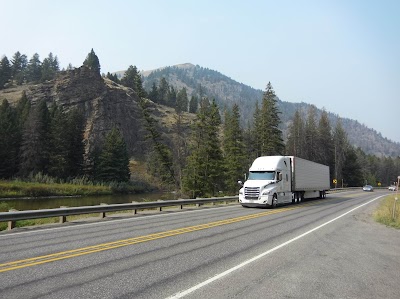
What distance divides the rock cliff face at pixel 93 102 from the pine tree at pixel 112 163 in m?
28.8

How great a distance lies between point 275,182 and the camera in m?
26.0

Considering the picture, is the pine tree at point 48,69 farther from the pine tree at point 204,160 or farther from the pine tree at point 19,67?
the pine tree at point 204,160

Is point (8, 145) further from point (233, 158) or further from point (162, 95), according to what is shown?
point (162, 95)

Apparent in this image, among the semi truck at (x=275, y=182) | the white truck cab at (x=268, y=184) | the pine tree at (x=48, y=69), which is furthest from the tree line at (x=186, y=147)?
the pine tree at (x=48, y=69)

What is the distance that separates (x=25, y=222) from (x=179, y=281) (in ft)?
43.3

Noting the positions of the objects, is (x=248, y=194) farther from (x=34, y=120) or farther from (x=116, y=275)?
(x=34, y=120)

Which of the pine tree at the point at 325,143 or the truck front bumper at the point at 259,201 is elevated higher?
the pine tree at the point at 325,143

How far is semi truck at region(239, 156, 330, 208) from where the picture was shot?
25.0 meters

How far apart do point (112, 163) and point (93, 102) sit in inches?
1885

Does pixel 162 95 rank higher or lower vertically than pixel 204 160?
higher

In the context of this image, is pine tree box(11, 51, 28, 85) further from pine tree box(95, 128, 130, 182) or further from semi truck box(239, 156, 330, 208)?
semi truck box(239, 156, 330, 208)

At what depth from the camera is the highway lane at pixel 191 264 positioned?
602 cm

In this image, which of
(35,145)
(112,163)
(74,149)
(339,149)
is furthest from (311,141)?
(35,145)

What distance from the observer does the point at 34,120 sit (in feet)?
245
